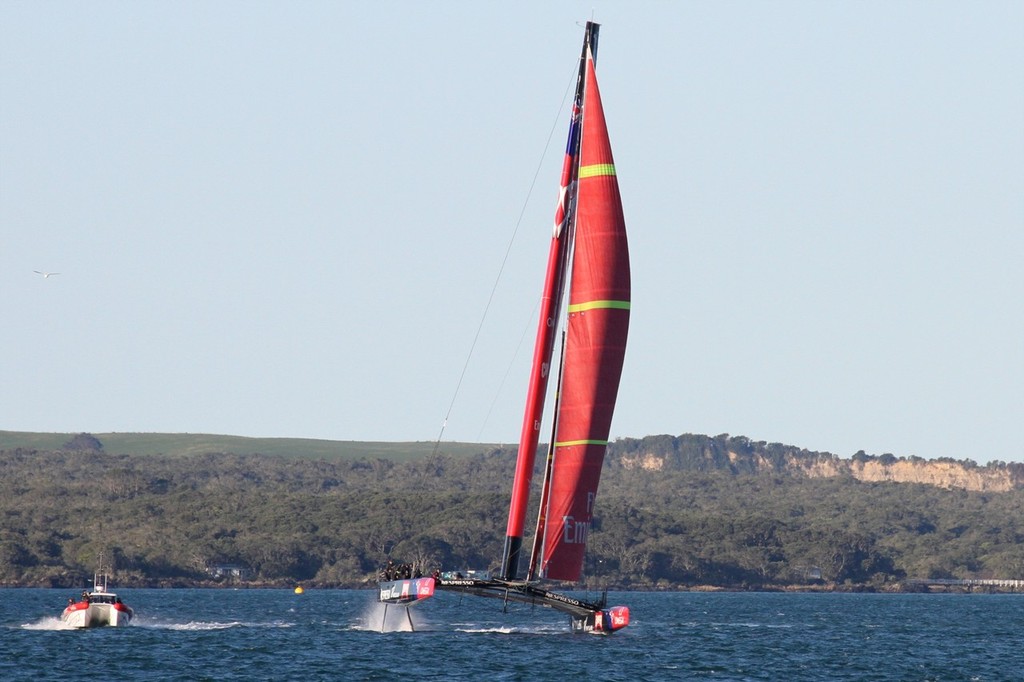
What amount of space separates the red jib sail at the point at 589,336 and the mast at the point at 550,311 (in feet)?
1.54

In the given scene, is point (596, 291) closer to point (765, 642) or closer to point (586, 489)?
point (586, 489)

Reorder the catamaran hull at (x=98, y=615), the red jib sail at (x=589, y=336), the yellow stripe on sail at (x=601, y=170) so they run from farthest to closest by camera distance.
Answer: the catamaran hull at (x=98, y=615) < the yellow stripe on sail at (x=601, y=170) < the red jib sail at (x=589, y=336)

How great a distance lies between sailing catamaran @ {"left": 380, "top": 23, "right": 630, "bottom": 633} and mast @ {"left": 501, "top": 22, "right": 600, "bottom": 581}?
0.04m

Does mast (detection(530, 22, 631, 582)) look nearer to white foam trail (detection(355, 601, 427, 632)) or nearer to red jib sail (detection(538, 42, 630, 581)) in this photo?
red jib sail (detection(538, 42, 630, 581))

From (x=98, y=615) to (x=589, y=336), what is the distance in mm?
33791

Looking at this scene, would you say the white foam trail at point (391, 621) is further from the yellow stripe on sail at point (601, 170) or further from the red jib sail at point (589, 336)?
the yellow stripe on sail at point (601, 170)

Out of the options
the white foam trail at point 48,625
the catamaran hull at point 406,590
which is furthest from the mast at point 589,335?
the white foam trail at point 48,625

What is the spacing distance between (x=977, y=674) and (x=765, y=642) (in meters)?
18.9

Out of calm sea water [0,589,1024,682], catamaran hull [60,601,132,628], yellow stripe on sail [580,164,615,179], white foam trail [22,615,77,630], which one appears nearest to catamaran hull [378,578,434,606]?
calm sea water [0,589,1024,682]

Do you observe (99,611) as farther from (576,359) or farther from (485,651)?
(576,359)

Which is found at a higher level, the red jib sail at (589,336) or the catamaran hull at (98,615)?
the red jib sail at (589,336)

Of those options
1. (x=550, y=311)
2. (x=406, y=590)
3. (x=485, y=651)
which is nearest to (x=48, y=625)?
(x=485, y=651)

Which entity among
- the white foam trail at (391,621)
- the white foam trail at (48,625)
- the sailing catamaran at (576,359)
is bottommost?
the white foam trail at (48,625)

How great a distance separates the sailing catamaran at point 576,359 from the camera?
224 feet
